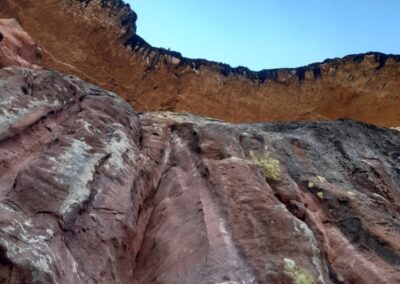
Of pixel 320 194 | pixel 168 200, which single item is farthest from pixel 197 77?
pixel 168 200

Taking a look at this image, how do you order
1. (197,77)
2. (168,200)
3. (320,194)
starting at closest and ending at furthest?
(168,200) → (320,194) → (197,77)

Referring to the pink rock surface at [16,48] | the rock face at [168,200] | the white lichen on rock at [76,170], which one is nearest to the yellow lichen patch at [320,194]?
the rock face at [168,200]

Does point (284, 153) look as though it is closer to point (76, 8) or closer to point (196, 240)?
point (196, 240)

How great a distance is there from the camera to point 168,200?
6.45m

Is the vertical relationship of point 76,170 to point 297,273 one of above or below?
above

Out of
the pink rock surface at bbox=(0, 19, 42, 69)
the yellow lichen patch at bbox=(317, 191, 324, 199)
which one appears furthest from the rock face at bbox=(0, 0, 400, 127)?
the yellow lichen patch at bbox=(317, 191, 324, 199)

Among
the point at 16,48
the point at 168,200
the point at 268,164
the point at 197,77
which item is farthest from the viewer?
the point at 197,77

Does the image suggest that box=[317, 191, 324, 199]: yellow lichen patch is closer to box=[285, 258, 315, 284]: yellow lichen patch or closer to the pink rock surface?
box=[285, 258, 315, 284]: yellow lichen patch

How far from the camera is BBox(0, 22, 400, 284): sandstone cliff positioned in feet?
16.1

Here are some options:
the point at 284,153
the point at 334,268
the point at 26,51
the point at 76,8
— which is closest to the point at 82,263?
the point at 334,268

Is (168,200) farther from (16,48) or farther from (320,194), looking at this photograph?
(16,48)

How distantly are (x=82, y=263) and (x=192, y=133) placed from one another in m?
3.19

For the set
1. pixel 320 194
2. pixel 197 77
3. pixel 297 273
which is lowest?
pixel 297 273

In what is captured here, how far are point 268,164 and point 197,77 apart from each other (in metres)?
9.57
